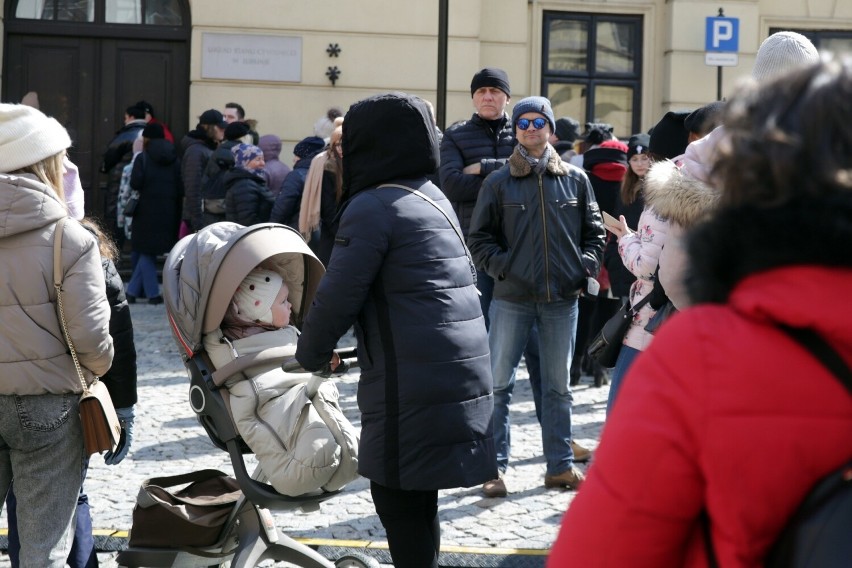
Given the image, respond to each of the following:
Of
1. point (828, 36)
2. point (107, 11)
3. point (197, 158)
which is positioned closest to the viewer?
point (197, 158)

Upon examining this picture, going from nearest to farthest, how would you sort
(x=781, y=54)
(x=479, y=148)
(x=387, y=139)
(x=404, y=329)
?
1. (x=404, y=329)
2. (x=387, y=139)
3. (x=781, y=54)
4. (x=479, y=148)

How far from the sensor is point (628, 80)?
605 inches

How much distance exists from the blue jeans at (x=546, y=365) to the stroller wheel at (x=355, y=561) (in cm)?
160

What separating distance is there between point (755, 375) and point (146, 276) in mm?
11914

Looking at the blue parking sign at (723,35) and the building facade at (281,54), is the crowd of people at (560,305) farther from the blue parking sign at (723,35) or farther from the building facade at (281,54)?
the blue parking sign at (723,35)

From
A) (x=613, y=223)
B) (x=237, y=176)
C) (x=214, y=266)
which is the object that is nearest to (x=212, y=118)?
(x=237, y=176)

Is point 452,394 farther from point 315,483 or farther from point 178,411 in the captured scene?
point 178,411

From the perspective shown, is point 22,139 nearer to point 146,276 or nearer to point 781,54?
point 781,54

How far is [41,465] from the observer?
13.2ft

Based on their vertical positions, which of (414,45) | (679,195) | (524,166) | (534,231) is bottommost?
(534,231)

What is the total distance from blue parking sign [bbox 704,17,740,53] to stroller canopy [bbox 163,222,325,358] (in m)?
11.0

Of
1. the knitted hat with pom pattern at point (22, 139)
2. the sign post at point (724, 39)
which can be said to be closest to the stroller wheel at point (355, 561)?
the knitted hat with pom pattern at point (22, 139)

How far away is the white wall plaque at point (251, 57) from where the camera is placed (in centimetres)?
1412

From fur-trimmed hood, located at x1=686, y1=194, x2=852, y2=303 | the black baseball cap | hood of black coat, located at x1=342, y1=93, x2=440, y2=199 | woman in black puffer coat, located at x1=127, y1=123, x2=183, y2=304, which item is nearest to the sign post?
the black baseball cap
